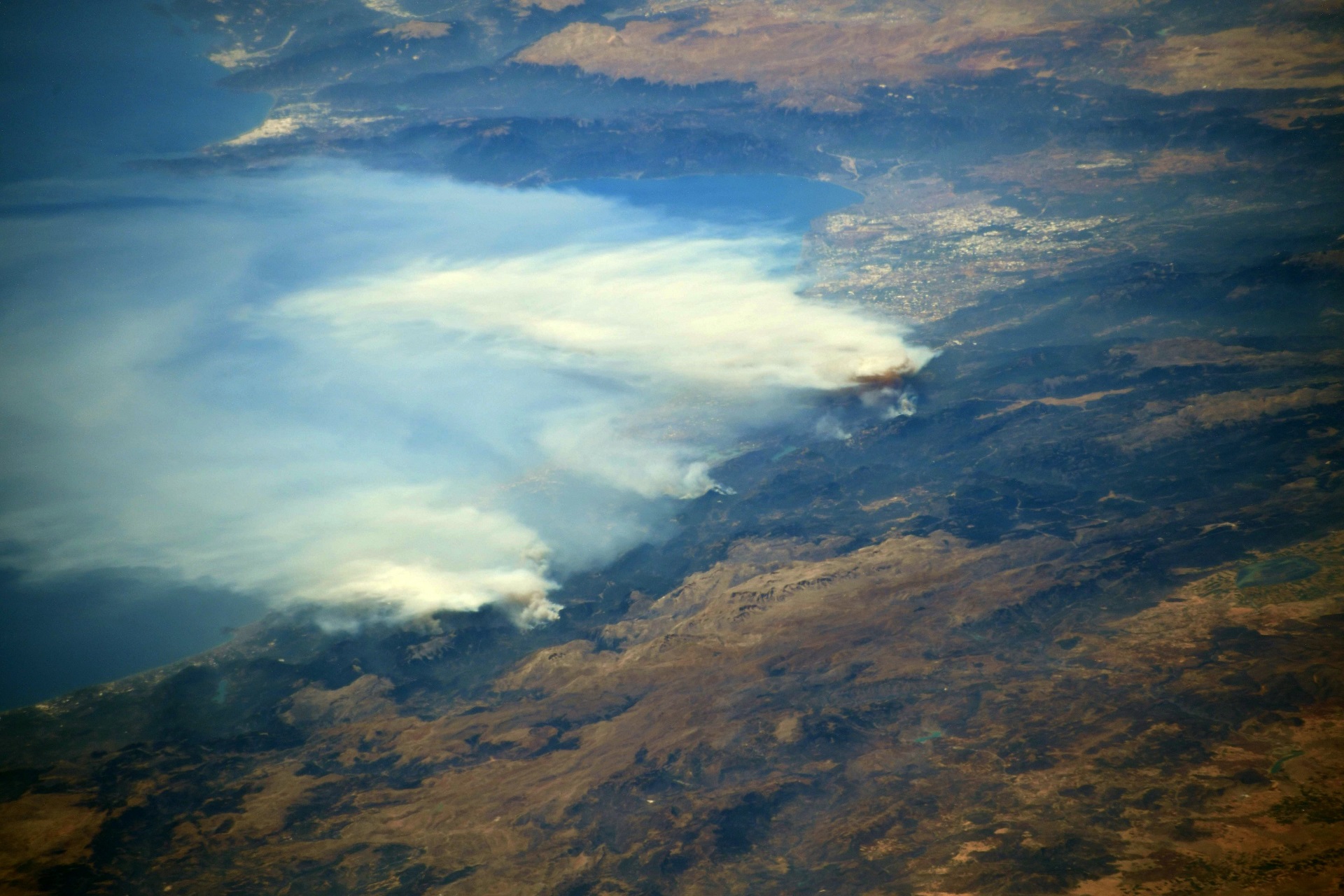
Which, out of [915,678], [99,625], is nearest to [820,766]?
[915,678]

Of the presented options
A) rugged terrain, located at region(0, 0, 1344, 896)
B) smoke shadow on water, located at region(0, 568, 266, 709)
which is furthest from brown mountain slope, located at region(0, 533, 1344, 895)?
smoke shadow on water, located at region(0, 568, 266, 709)

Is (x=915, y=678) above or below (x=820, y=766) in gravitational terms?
above

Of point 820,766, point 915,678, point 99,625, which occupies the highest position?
point 99,625

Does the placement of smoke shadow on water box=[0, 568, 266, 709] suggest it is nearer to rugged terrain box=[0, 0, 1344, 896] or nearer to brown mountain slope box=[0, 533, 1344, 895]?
rugged terrain box=[0, 0, 1344, 896]

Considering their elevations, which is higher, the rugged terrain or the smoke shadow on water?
the smoke shadow on water

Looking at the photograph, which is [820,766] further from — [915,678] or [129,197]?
[129,197]

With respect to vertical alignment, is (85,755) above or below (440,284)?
below

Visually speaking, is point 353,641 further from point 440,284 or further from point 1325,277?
point 1325,277

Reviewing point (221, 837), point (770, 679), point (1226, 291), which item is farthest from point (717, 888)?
point (1226, 291)

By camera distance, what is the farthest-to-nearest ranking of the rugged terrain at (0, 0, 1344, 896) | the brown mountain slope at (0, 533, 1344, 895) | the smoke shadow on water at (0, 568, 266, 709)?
the smoke shadow on water at (0, 568, 266, 709)
the rugged terrain at (0, 0, 1344, 896)
the brown mountain slope at (0, 533, 1344, 895)

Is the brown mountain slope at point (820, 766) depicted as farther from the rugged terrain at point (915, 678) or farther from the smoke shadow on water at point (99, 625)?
the smoke shadow on water at point (99, 625)

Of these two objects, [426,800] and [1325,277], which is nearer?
[426,800]
